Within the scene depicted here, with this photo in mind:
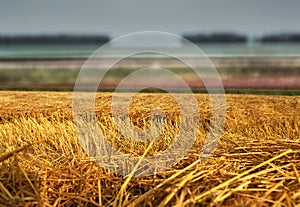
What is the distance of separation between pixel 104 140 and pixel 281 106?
9.09ft

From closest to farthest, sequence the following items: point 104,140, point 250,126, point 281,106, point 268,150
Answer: point 268,150 → point 104,140 → point 250,126 → point 281,106

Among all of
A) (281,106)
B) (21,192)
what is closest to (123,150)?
(21,192)

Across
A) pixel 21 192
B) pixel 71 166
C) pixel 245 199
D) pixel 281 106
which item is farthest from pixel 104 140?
pixel 281 106

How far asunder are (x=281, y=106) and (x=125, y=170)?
336cm

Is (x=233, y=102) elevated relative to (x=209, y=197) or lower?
elevated

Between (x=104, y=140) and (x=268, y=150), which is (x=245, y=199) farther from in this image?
(x=104, y=140)

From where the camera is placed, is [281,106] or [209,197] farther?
[281,106]

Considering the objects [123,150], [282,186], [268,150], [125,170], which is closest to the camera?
[282,186]

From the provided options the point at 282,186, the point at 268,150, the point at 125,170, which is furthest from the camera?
the point at 268,150

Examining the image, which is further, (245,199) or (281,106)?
(281,106)

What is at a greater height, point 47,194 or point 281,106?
point 281,106

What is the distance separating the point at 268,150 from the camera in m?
2.23

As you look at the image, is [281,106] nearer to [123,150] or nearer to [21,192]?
[123,150]

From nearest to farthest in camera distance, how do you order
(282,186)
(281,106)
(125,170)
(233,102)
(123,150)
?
(282,186)
(125,170)
(123,150)
(281,106)
(233,102)
